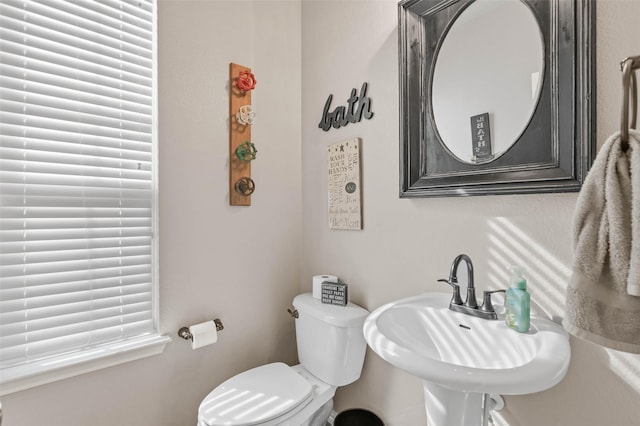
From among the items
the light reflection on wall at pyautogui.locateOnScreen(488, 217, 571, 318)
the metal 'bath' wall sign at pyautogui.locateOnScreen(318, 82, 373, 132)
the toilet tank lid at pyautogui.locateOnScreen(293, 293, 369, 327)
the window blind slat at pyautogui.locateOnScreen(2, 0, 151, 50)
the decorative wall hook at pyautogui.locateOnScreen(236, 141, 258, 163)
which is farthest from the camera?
the decorative wall hook at pyautogui.locateOnScreen(236, 141, 258, 163)

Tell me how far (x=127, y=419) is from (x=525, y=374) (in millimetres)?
1470

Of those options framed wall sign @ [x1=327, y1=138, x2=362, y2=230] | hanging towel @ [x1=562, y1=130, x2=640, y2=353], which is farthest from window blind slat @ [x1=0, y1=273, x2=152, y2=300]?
hanging towel @ [x1=562, y1=130, x2=640, y2=353]

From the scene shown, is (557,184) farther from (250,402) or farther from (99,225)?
(99,225)

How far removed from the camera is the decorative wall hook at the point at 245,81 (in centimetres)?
159

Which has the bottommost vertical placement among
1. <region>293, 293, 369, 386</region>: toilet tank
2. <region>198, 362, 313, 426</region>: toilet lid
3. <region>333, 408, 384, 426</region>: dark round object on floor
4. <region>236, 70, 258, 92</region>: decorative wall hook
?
<region>333, 408, 384, 426</region>: dark round object on floor

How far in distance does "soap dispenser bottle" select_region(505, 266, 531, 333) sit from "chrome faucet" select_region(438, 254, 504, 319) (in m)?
0.06

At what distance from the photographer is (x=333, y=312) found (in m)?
1.42

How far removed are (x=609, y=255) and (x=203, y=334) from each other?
4.66ft

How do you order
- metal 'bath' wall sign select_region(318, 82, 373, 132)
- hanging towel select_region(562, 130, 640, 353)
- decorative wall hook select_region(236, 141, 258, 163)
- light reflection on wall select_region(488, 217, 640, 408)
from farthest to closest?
decorative wall hook select_region(236, 141, 258, 163) → metal 'bath' wall sign select_region(318, 82, 373, 132) → light reflection on wall select_region(488, 217, 640, 408) → hanging towel select_region(562, 130, 640, 353)

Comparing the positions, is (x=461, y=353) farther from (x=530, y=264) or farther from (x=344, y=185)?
(x=344, y=185)

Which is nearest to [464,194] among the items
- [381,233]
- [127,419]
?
[381,233]

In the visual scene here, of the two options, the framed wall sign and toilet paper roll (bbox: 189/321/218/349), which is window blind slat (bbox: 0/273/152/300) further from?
the framed wall sign

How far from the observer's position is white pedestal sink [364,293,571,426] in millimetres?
685

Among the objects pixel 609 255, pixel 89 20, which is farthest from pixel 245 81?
pixel 609 255
